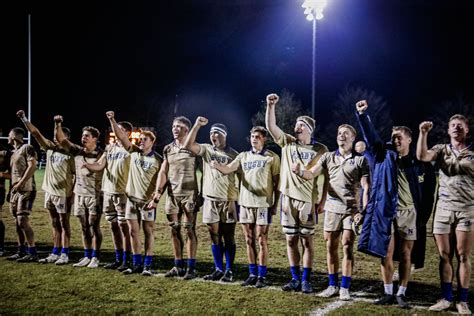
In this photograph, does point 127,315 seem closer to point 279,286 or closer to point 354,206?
point 279,286

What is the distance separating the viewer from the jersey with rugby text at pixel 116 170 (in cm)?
823

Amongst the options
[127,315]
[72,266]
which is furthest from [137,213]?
[127,315]

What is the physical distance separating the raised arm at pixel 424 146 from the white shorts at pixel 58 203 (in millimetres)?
6232

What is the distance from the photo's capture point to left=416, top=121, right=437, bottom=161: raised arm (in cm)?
606

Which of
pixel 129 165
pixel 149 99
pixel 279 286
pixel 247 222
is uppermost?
pixel 149 99

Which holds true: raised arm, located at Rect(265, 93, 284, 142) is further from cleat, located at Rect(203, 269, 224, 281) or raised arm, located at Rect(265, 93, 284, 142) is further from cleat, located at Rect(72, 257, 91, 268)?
cleat, located at Rect(72, 257, 91, 268)

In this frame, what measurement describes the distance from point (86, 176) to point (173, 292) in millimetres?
3030

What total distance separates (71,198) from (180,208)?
2410mm

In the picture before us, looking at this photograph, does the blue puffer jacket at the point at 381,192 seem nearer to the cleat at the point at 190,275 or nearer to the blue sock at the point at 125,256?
the cleat at the point at 190,275

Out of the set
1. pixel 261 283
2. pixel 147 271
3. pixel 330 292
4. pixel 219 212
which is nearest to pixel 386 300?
pixel 330 292

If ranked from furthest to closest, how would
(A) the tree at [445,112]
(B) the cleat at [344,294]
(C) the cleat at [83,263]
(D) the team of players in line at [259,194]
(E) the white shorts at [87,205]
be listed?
(A) the tree at [445,112], (E) the white shorts at [87,205], (C) the cleat at [83,263], (B) the cleat at [344,294], (D) the team of players in line at [259,194]

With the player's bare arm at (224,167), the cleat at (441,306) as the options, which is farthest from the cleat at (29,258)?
the cleat at (441,306)

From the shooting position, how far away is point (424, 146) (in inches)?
243

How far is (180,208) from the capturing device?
7.82 meters
